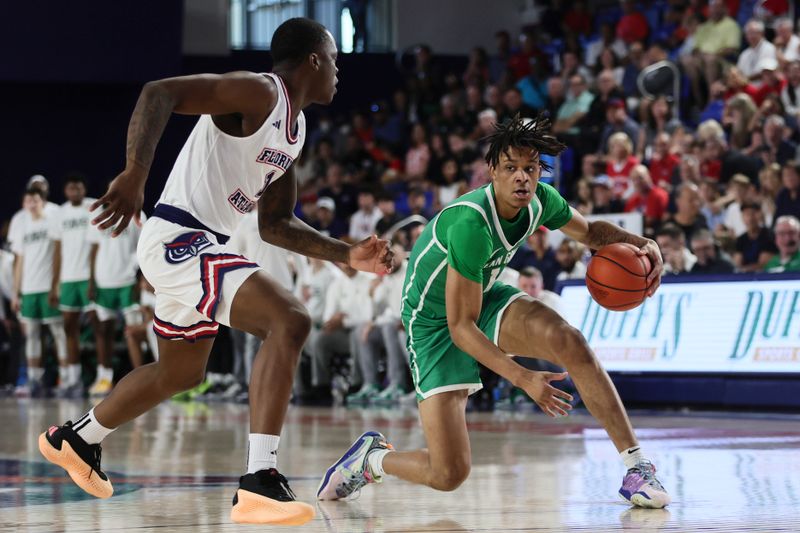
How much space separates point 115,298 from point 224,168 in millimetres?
10091

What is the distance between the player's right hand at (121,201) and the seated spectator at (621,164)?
9443 mm

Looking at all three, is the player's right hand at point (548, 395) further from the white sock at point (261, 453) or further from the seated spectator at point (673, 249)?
the seated spectator at point (673, 249)

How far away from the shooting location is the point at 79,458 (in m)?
5.06

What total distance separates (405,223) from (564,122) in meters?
3.48

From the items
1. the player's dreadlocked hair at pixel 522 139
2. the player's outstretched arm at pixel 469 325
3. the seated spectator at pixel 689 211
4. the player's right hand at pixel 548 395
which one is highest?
the seated spectator at pixel 689 211

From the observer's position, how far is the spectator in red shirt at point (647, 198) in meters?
12.0

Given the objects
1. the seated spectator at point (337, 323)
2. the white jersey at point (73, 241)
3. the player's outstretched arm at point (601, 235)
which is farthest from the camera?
the white jersey at point (73, 241)

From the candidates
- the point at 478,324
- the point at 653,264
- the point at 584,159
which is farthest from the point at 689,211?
the point at 478,324

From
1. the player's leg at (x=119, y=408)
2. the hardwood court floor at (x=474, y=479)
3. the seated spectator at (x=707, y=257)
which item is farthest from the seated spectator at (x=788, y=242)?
the player's leg at (x=119, y=408)

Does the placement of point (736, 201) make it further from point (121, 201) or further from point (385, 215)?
point (121, 201)

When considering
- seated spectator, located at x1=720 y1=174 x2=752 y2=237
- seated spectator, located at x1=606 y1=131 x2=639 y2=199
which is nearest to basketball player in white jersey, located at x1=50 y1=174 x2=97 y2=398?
seated spectator, located at x1=606 y1=131 x2=639 y2=199

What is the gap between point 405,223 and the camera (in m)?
13.0

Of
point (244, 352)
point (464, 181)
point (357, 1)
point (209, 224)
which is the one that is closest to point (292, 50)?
point (209, 224)

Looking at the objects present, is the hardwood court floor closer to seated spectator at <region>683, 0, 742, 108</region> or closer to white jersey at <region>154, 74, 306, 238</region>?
white jersey at <region>154, 74, 306, 238</region>
